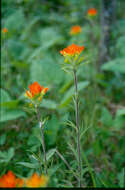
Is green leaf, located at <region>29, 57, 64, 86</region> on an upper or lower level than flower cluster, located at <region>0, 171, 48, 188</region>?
upper

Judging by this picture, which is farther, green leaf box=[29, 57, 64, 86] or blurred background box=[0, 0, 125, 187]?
green leaf box=[29, 57, 64, 86]

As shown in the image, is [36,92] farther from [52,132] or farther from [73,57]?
[52,132]

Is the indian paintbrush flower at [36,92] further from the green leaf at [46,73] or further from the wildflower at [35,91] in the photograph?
the green leaf at [46,73]

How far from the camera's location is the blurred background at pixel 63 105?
Answer: 48.3 inches

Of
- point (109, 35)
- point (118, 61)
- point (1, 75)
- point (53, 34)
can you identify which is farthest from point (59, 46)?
point (118, 61)

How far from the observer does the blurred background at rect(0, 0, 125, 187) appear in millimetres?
1228

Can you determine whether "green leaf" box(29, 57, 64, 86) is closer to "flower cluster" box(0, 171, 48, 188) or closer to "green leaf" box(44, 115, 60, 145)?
"green leaf" box(44, 115, 60, 145)

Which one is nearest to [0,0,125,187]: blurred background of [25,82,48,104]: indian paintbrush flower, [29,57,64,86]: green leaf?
[29,57,64,86]: green leaf

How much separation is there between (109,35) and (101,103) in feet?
2.72

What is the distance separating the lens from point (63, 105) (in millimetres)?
1574

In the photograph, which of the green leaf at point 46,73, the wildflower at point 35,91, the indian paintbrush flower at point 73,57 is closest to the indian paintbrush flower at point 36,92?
the wildflower at point 35,91

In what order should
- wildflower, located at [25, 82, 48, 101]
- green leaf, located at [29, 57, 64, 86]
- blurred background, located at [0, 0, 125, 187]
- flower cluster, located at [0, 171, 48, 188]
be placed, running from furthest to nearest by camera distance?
green leaf, located at [29, 57, 64, 86], blurred background, located at [0, 0, 125, 187], wildflower, located at [25, 82, 48, 101], flower cluster, located at [0, 171, 48, 188]

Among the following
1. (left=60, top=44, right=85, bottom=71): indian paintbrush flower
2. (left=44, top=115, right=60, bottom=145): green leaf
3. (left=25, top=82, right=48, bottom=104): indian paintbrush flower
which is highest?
(left=60, top=44, right=85, bottom=71): indian paintbrush flower

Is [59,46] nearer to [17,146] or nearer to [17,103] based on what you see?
[17,103]
